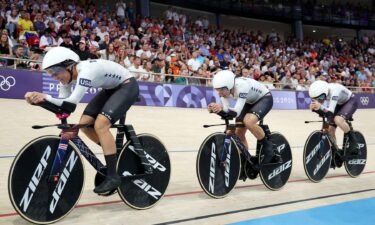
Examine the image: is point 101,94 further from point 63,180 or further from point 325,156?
point 325,156

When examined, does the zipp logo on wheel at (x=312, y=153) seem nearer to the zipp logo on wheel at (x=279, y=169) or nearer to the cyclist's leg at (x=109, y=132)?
the zipp logo on wheel at (x=279, y=169)

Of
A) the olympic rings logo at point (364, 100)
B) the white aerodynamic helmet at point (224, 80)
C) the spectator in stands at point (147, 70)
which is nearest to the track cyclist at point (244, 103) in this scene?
the white aerodynamic helmet at point (224, 80)

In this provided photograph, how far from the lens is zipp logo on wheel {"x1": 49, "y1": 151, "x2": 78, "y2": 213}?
3.14 m

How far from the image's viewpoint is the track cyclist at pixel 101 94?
3.11 meters

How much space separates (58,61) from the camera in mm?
3096

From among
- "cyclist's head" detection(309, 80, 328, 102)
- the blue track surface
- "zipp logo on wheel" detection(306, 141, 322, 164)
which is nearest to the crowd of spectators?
"cyclist's head" detection(309, 80, 328, 102)

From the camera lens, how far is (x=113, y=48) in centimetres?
1095

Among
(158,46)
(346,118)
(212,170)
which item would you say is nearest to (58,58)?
(212,170)

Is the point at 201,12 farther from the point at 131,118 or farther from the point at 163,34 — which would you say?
the point at 131,118

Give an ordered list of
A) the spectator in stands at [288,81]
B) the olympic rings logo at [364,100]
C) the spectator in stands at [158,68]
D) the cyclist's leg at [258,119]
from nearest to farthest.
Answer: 1. the cyclist's leg at [258,119]
2. the spectator in stands at [158,68]
3. the spectator in stands at [288,81]
4. the olympic rings logo at [364,100]

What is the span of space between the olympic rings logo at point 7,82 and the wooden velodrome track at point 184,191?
0.98 feet

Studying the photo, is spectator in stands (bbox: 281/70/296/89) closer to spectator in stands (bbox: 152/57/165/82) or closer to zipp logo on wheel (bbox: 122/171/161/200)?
spectator in stands (bbox: 152/57/165/82)

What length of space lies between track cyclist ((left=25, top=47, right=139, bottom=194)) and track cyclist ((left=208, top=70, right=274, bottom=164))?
0.94m

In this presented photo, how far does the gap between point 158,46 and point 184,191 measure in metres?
9.08
